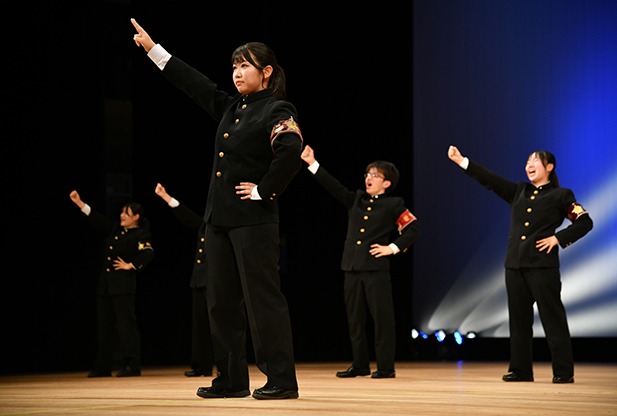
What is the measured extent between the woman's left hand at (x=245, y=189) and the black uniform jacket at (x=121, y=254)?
2811mm

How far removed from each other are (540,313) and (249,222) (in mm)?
2171

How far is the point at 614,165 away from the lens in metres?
6.13

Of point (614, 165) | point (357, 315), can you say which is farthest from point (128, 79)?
point (614, 165)

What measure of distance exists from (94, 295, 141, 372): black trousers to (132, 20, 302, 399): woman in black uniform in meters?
2.59

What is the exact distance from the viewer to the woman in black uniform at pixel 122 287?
504 centimetres

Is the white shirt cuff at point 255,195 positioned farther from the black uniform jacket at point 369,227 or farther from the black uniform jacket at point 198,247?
the black uniform jacket at point 198,247

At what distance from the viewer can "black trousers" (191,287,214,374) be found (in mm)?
5000

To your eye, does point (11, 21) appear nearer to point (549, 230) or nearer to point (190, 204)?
point (190, 204)

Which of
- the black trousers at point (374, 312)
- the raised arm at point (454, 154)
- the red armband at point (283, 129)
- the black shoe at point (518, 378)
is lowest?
the black shoe at point (518, 378)

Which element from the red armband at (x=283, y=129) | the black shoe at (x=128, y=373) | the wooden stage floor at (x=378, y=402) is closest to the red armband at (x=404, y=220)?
the wooden stage floor at (x=378, y=402)

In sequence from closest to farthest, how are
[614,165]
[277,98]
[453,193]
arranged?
[277,98]
[614,165]
[453,193]

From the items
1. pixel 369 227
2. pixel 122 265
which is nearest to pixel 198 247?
pixel 122 265

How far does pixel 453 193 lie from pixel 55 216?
345cm

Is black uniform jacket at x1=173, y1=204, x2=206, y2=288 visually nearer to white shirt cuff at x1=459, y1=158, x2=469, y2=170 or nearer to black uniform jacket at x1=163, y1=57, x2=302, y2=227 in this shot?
white shirt cuff at x1=459, y1=158, x2=469, y2=170
